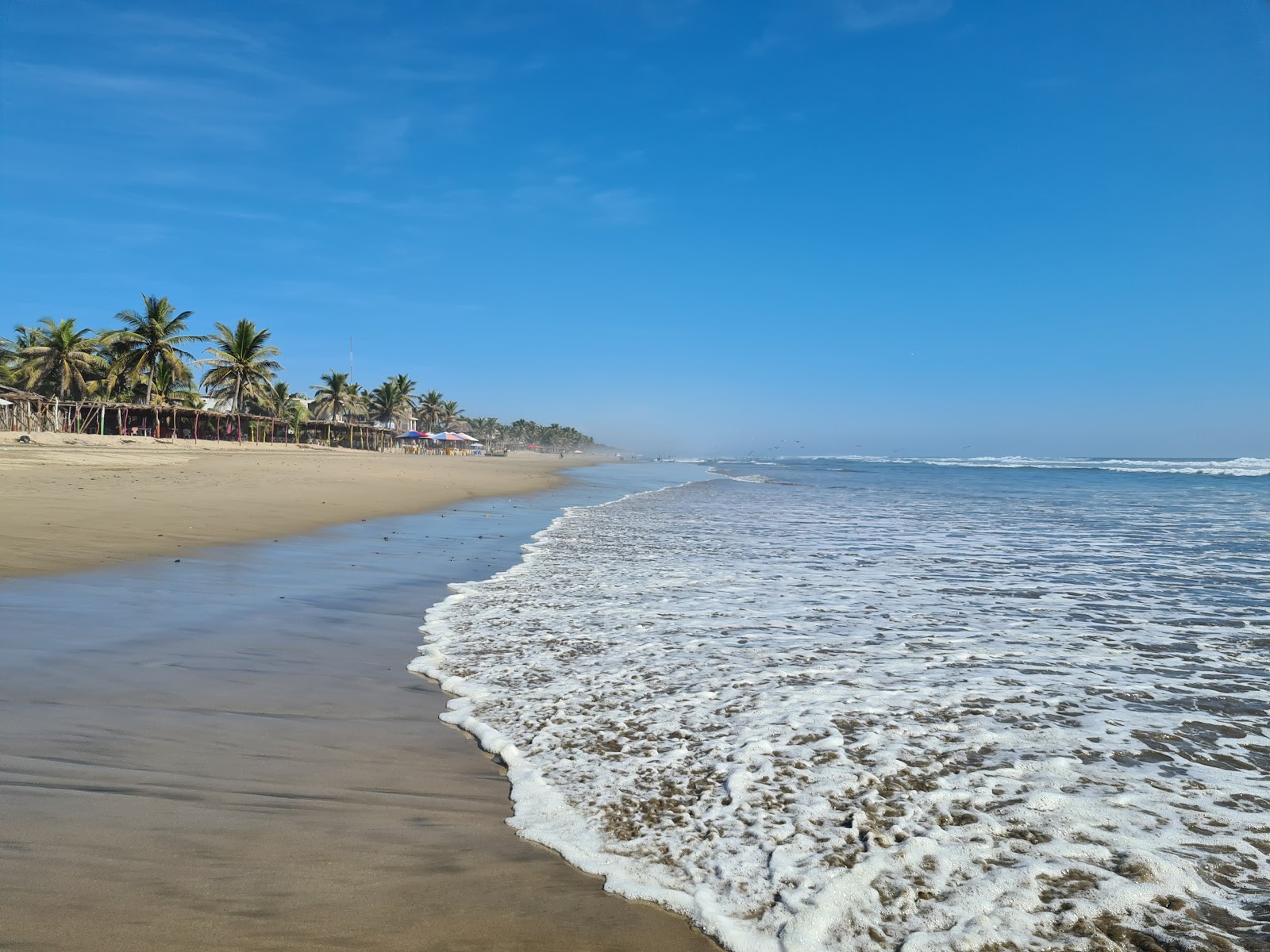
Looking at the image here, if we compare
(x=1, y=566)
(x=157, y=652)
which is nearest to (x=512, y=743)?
(x=157, y=652)

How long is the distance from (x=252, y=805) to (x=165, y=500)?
44.5ft

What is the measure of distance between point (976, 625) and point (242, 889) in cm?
603

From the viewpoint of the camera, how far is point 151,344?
48.8 metres

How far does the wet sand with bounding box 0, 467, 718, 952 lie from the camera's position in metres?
2.27

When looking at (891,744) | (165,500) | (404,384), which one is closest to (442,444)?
(404,384)

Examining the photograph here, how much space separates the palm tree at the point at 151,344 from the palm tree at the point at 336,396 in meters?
33.9

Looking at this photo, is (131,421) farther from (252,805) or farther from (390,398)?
(252,805)

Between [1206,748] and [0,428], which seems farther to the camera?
[0,428]

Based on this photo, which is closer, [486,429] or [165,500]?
[165,500]

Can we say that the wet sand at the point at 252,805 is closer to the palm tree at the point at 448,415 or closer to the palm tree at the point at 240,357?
the palm tree at the point at 240,357

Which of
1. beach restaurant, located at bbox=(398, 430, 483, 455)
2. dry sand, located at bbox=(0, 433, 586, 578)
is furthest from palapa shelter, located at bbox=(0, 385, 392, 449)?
beach restaurant, located at bbox=(398, 430, 483, 455)

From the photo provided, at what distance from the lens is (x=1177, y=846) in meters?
2.85

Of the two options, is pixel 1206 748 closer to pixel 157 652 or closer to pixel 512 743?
pixel 512 743

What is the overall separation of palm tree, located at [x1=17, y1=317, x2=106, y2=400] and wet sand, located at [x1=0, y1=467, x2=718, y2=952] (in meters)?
55.8
